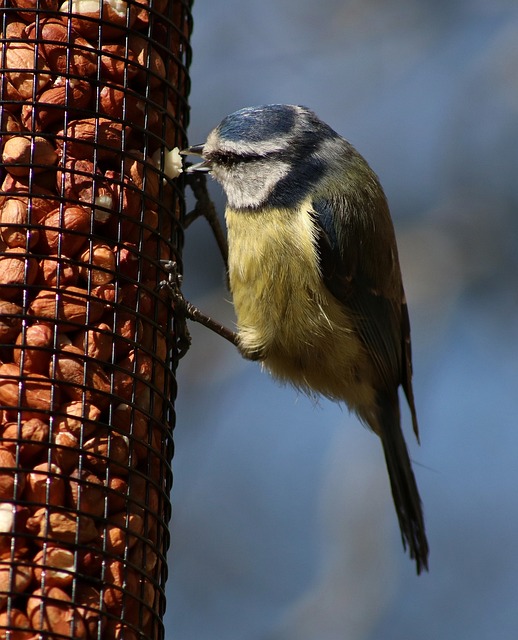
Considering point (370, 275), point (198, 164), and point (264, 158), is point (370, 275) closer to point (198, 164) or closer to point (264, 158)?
point (264, 158)

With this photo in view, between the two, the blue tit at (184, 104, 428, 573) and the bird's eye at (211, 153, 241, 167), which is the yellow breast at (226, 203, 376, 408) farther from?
the bird's eye at (211, 153, 241, 167)

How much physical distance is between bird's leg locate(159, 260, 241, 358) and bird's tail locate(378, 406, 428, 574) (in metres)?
0.92

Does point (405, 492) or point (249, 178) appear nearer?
point (249, 178)

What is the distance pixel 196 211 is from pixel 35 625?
1.65 m

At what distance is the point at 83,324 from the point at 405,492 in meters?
2.13

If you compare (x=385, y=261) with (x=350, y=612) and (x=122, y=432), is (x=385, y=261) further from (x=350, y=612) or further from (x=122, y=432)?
(x=350, y=612)

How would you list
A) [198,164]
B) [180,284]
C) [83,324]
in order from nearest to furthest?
[83,324] → [180,284] → [198,164]

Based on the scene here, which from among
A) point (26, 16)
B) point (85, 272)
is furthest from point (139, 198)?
point (26, 16)

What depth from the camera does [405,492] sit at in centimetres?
415

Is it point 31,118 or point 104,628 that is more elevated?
point 31,118

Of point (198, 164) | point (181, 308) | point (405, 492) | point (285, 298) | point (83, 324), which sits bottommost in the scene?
point (83, 324)

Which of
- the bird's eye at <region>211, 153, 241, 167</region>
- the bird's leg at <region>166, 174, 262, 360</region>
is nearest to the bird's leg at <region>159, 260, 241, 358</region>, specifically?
the bird's leg at <region>166, 174, 262, 360</region>

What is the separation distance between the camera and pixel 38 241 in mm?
2461

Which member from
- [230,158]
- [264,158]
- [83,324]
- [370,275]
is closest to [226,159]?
[230,158]
